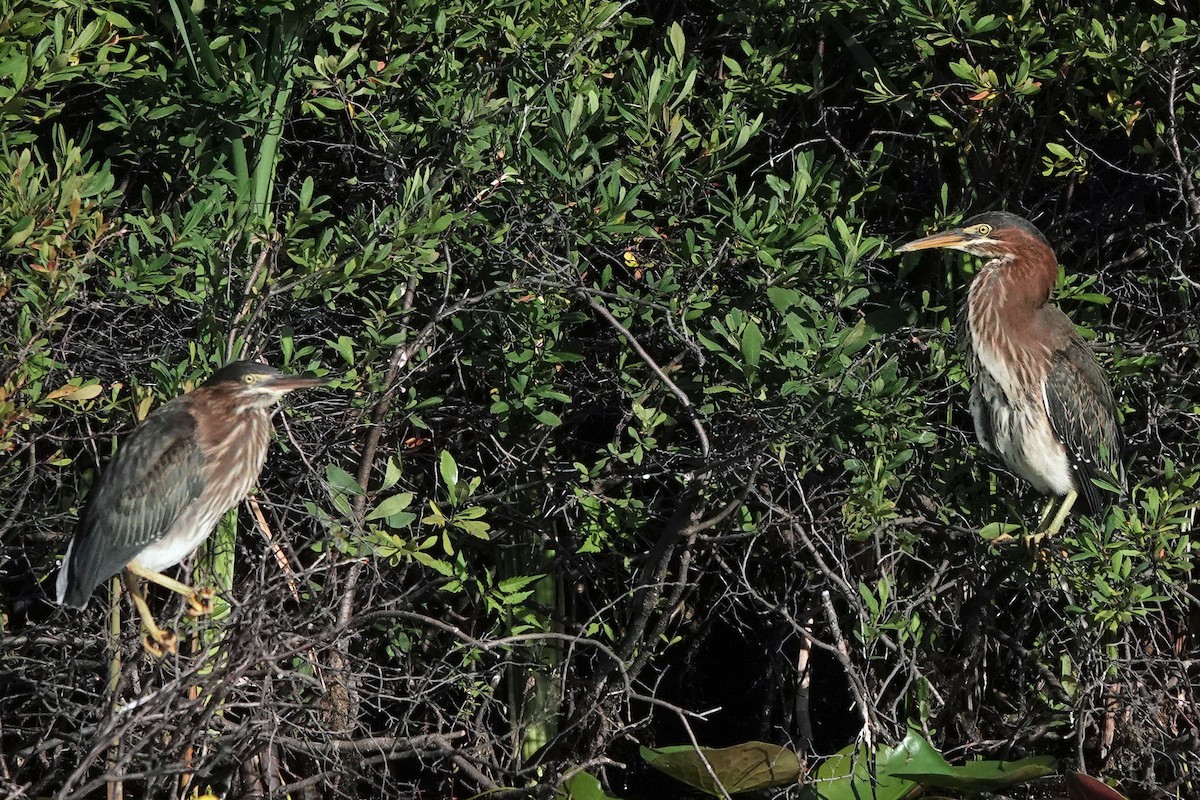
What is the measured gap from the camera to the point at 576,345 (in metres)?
4.37

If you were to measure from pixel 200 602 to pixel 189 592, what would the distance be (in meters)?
0.06

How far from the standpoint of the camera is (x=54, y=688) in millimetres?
3525

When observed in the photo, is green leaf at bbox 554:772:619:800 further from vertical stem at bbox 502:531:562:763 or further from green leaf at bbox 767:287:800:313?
green leaf at bbox 767:287:800:313

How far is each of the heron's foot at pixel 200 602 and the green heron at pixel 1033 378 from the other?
2416 millimetres

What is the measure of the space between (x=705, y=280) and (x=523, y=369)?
606mm

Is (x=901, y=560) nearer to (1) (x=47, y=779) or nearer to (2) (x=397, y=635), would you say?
(2) (x=397, y=635)

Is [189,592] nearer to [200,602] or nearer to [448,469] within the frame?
[200,602]

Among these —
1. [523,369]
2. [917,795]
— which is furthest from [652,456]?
[917,795]

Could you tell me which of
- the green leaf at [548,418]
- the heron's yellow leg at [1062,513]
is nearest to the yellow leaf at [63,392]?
the green leaf at [548,418]

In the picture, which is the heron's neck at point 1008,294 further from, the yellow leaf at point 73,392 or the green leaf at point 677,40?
the yellow leaf at point 73,392

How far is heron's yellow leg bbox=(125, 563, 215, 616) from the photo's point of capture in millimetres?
3777

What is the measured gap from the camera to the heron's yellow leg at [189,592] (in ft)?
12.4

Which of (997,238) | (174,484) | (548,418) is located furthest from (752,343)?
(174,484)

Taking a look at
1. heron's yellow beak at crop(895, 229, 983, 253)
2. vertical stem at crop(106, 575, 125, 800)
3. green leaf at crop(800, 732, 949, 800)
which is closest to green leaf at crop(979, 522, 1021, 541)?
green leaf at crop(800, 732, 949, 800)
